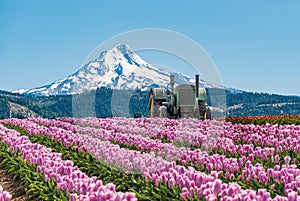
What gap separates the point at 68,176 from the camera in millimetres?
7125

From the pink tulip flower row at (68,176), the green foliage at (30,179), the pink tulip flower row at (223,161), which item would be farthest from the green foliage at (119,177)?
the pink tulip flower row at (223,161)

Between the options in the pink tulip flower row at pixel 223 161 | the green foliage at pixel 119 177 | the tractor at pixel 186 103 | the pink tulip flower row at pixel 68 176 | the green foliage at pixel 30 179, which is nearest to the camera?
the pink tulip flower row at pixel 68 176

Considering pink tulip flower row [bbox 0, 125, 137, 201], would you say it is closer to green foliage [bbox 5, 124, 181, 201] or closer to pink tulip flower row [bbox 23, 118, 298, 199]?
green foliage [bbox 5, 124, 181, 201]

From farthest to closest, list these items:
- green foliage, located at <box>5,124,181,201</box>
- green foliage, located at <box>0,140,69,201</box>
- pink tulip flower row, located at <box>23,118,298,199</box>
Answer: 1. green foliage, located at <box>0,140,69,201</box>
2. pink tulip flower row, located at <box>23,118,298,199</box>
3. green foliage, located at <box>5,124,181,201</box>

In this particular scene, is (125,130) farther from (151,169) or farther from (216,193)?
(216,193)

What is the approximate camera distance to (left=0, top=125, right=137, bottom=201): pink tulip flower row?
540 centimetres

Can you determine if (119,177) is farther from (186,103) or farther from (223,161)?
(186,103)

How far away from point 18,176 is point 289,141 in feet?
21.0

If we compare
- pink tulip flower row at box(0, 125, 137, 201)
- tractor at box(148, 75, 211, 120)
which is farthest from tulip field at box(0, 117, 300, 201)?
tractor at box(148, 75, 211, 120)

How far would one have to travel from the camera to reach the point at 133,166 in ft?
27.1

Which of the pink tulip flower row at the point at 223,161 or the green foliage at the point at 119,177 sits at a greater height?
the pink tulip flower row at the point at 223,161

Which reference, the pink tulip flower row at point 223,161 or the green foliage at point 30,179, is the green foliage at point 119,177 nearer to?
the green foliage at point 30,179

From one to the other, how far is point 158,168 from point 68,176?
153cm

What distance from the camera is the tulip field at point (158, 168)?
231 inches
